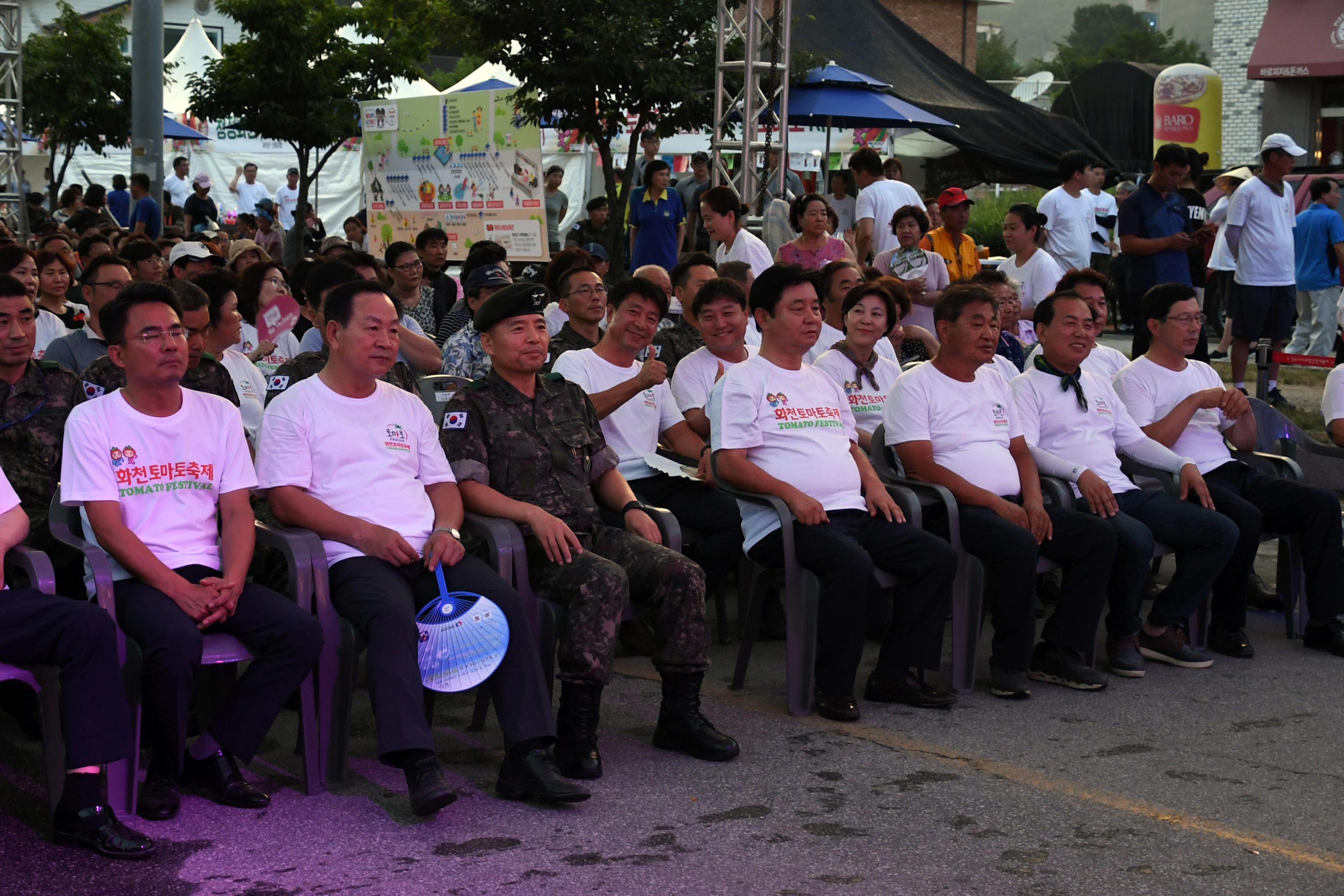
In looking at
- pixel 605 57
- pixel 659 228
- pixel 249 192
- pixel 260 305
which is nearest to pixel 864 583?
pixel 260 305

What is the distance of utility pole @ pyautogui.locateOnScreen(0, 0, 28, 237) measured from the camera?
14.5 m

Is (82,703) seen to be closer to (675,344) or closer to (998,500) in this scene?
(998,500)

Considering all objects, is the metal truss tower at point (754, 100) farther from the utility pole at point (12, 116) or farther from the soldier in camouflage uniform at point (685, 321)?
the utility pole at point (12, 116)

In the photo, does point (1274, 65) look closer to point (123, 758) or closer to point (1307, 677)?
point (1307, 677)

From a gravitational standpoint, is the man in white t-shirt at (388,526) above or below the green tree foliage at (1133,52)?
below

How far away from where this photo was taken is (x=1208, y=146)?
1019 inches

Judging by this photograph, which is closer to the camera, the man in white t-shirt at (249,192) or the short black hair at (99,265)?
the short black hair at (99,265)

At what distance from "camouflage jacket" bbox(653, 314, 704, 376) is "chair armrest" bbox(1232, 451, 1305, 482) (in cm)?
242

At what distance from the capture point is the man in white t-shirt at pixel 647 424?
555 cm

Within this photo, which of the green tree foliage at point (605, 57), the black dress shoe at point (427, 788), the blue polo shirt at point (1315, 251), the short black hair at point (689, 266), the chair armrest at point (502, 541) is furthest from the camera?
the green tree foliage at point (605, 57)

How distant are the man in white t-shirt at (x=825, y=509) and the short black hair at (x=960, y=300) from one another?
54 cm

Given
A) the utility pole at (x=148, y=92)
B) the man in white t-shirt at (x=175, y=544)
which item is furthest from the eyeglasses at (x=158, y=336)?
the utility pole at (x=148, y=92)

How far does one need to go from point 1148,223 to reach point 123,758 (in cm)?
783

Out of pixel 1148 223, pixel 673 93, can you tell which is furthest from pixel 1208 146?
pixel 1148 223
